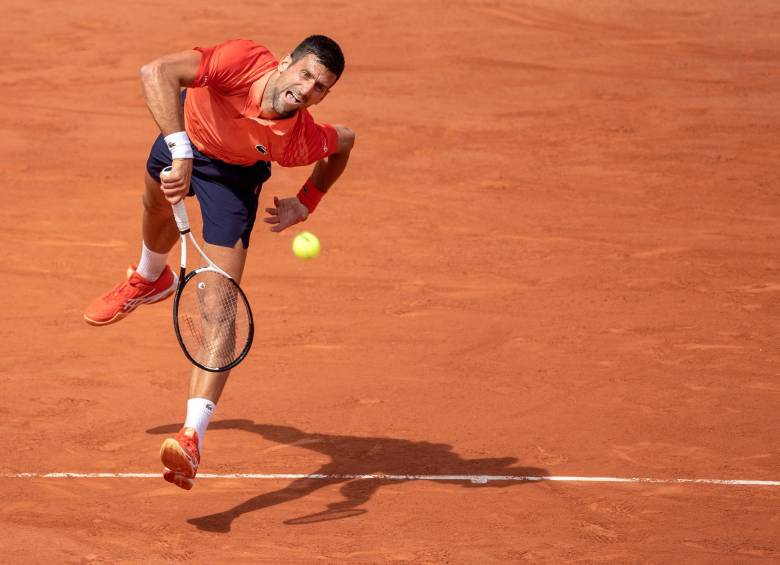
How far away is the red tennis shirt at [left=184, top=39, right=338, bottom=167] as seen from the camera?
6.11m

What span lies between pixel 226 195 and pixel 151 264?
1051mm

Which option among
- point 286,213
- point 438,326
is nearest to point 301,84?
point 286,213

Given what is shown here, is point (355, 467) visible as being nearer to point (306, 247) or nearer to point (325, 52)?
point (306, 247)

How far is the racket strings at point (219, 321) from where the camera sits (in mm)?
6141

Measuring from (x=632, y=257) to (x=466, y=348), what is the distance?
2399 mm

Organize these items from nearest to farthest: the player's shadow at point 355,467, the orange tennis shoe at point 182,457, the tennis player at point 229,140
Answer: the orange tennis shoe at point 182,457 < the tennis player at point 229,140 < the player's shadow at point 355,467

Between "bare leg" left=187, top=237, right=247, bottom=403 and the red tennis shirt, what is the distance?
0.45m

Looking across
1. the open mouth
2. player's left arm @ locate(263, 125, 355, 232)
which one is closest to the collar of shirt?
the open mouth

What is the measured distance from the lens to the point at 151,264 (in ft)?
24.0

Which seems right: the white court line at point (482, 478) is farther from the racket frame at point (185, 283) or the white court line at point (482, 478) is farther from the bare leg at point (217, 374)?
the racket frame at point (185, 283)

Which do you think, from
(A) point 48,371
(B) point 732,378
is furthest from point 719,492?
(A) point 48,371

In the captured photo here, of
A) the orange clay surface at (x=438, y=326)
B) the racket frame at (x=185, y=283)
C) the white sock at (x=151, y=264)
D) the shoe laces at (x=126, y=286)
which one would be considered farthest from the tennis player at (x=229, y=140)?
the orange clay surface at (x=438, y=326)

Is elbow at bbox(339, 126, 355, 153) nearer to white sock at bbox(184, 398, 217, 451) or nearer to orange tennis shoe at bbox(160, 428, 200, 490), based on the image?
white sock at bbox(184, 398, 217, 451)

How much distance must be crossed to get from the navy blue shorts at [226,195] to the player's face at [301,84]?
54cm
